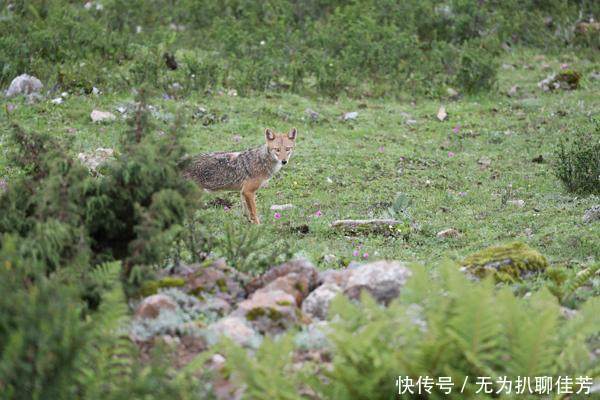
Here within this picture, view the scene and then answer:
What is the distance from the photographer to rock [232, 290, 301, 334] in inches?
223

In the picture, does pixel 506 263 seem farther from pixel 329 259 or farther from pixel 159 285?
pixel 159 285

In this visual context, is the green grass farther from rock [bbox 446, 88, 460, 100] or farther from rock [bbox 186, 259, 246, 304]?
rock [bbox 186, 259, 246, 304]

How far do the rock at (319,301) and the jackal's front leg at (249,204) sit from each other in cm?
531

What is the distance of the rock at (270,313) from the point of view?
5652 millimetres

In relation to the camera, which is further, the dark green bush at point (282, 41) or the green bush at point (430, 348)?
the dark green bush at point (282, 41)

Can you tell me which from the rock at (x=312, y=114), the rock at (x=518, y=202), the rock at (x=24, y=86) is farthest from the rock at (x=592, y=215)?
the rock at (x=24, y=86)

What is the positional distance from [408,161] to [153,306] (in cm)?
910

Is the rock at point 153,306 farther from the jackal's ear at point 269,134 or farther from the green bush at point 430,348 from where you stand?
the jackal's ear at point 269,134

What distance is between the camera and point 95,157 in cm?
1266

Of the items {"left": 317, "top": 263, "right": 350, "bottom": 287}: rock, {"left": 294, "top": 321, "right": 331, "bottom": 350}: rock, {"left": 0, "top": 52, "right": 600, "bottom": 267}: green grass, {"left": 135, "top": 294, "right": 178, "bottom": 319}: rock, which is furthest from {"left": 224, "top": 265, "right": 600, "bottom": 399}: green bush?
{"left": 0, "top": 52, "right": 600, "bottom": 267}: green grass

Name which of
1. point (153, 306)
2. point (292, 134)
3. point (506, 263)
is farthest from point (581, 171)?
point (153, 306)

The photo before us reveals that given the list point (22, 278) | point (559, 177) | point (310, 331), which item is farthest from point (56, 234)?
point (559, 177)

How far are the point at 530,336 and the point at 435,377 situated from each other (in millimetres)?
631

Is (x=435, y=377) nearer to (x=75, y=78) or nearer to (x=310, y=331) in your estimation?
(x=310, y=331)
